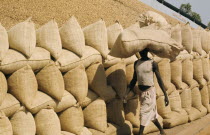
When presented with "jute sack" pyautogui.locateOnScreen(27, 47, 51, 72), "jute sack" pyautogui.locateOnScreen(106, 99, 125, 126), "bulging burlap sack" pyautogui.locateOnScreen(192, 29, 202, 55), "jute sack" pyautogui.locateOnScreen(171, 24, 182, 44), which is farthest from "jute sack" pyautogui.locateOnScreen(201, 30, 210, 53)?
"jute sack" pyautogui.locateOnScreen(27, 47, 51, 72)

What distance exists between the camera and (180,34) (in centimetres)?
513

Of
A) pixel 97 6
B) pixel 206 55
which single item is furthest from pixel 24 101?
pixel 97 6

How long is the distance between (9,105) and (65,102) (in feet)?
2.20

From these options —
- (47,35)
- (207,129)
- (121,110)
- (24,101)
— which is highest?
(47,35)

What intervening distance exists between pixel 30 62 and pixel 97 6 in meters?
14.7

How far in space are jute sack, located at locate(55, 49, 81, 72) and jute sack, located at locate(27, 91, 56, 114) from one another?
1.06 ft

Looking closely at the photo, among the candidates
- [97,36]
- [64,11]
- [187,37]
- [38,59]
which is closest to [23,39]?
[38,59]

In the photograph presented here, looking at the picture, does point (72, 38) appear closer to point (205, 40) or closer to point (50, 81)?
point (50, 81)

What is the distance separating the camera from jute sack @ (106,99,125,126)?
13.2 ft

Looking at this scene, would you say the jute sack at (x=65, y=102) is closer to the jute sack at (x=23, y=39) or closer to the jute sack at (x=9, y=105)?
the jute sack at (x=9, y=105)

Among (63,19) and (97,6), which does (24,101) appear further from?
(97,6)

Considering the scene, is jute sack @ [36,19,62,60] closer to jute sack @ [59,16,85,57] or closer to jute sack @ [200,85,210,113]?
jute sack @ [59,16,85,57]

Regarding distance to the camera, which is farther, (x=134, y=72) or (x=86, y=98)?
(x=134, y=72)

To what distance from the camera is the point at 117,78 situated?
157 inches
